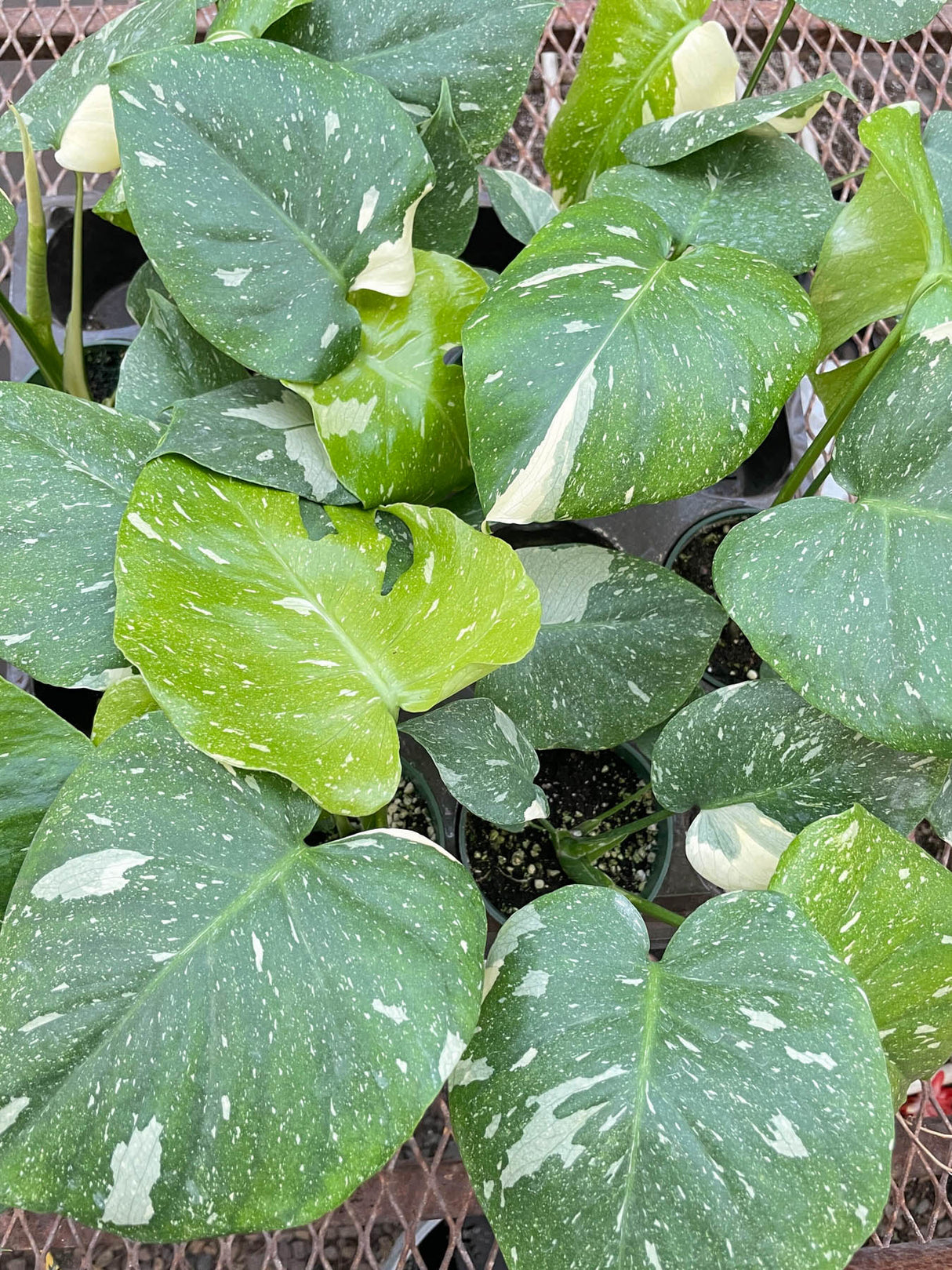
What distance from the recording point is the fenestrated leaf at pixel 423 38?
0.62 meters

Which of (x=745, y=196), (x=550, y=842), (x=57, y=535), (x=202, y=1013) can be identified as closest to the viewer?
(x=202, y=1013)

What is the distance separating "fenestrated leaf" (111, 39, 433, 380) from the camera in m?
0.50

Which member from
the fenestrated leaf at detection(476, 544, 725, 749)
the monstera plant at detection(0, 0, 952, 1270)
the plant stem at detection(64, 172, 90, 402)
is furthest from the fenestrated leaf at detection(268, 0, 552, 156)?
the fenestrated leaf at detection(476, 544, 725, 749)

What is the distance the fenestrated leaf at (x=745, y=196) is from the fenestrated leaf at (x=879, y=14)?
0.25 ft

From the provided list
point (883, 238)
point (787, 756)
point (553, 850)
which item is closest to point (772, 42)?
point (883, 238)

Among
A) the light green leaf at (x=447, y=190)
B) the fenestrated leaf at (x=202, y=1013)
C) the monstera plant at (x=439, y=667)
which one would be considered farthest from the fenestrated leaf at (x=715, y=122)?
the fenestrated leaf at (x=202, y=1013)

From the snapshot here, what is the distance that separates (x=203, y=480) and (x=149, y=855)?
0.20 m

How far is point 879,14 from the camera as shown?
0.60 metres

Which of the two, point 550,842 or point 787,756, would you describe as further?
point 550,842

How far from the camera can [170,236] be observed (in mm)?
505

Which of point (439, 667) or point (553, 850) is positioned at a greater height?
point (439, 667)

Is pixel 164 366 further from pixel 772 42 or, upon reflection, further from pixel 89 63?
pixel 772 42

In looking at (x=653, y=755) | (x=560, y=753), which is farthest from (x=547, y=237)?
(x=560, y=753)

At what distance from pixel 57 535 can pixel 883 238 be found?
531 millimetres
